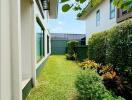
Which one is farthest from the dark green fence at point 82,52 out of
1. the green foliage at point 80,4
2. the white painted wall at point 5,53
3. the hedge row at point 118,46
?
the green foliage at point 80,4

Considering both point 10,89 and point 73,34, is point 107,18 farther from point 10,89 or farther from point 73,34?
point 73,34

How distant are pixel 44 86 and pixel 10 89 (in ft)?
15.0

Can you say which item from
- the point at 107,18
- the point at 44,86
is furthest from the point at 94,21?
the point at 44,86

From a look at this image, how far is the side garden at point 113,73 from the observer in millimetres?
6324

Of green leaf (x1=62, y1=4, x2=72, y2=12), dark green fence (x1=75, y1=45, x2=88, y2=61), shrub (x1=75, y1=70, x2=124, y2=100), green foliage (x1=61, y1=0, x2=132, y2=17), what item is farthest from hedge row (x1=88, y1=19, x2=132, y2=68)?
dark green fence (x1=75, y1=45, x2=88, y2=61)

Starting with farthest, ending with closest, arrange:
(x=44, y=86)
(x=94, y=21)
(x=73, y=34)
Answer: (x=73, y=34), (x=94, y=21), (x=44, y=86)

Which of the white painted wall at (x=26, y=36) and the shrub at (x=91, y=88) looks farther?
the white painted wall at (x=26, y=36)

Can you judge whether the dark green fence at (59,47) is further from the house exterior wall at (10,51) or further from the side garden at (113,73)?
the house exterior wall at (10,51)

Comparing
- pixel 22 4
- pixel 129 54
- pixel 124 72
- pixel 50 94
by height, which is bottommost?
pixel 50 94

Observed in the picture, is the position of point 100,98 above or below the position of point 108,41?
below

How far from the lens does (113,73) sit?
8289 mm

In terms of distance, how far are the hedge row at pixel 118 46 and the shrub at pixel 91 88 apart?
166 cm

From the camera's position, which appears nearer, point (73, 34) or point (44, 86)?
point (44, 86)

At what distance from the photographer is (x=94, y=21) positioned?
21.8 m
